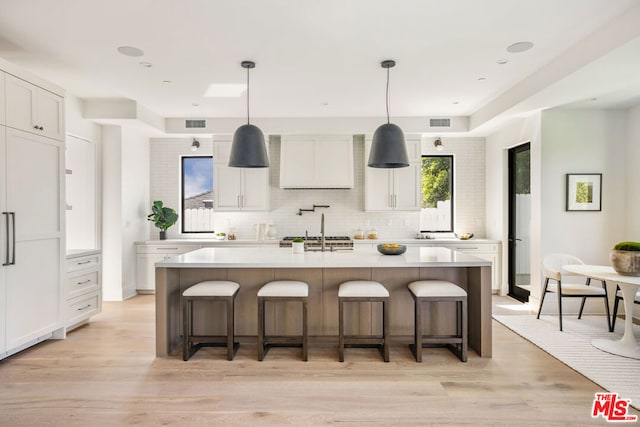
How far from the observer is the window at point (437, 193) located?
21.6 ft

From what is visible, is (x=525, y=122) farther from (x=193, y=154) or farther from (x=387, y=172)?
(x=193, y=154)

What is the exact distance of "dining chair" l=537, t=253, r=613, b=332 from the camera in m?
4.08

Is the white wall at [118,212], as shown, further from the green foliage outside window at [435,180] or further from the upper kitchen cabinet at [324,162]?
the green foliage outside window at [435,180]

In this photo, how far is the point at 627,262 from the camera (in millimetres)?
3402

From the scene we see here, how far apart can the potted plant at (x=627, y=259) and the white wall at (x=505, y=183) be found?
1.32 m

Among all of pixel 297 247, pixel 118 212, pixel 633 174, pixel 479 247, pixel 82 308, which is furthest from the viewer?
pixel 479 247

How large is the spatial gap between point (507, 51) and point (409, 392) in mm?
3156

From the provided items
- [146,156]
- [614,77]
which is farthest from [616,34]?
[146,156]

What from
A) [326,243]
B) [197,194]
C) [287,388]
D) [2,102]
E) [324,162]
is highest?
[2,102]

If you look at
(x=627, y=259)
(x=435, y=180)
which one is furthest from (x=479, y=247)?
(x=627, y=259)

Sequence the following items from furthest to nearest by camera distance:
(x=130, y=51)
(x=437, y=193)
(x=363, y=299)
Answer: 1. (x=437, y=193)
2. (x=130, y=51)
3. (x=363, y=299)

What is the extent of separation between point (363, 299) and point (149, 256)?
4251mm

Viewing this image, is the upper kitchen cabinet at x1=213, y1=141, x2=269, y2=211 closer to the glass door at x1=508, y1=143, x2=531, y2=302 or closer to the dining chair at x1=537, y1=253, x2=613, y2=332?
the glass door at x1=508, y1=143, x2=531, y2=302

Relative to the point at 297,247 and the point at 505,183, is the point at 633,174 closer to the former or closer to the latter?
the point at 505,183
